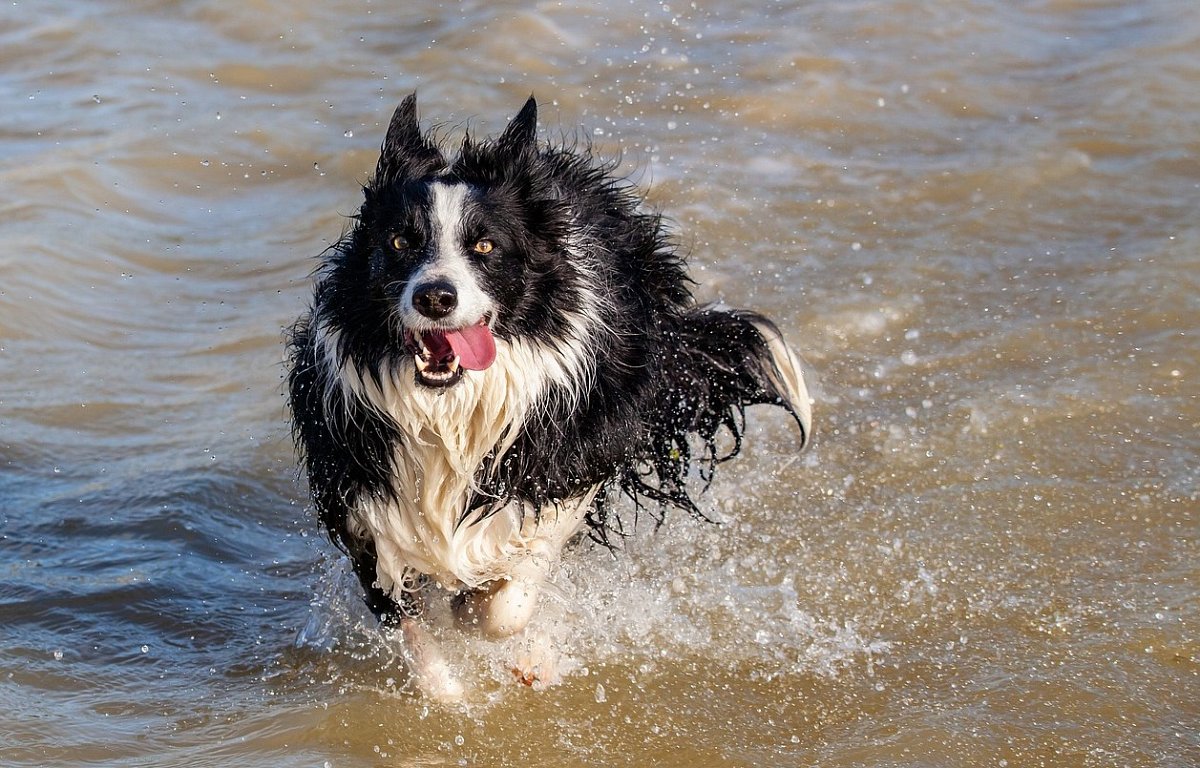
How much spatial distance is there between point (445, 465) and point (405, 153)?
2.98 feet

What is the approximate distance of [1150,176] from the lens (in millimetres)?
8203

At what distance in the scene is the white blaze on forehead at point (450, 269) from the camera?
11.9 feet

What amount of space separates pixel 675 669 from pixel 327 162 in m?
5.75

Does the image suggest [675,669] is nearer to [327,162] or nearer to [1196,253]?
[1196,253]

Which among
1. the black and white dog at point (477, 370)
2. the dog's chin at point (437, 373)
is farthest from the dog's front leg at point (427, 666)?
the dog's chin at point (437, 373)

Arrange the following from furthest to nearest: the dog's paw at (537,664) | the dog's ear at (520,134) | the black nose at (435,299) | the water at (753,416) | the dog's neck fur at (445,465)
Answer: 1. the dog's paw at (537,664)
2. the water at (753,416)
3. the dog's ear at (520,134)
4. the dog's neck fur at (445,465)
5. the black nose at (435,299)

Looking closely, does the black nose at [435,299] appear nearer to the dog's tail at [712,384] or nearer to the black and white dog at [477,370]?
the black and white dog at [477,370]

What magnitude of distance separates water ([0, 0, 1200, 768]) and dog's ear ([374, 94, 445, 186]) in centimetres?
147

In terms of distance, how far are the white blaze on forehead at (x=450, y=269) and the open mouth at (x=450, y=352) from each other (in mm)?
48

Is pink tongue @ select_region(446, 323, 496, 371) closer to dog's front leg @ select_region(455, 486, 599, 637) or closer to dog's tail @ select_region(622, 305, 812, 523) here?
dog's front leg @ select_region(455, 486, 599, 637)

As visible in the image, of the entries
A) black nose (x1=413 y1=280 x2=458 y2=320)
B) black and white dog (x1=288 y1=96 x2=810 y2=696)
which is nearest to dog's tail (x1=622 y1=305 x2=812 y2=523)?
black and white dog (x1=288 y1=96 x2=810 y2=696)

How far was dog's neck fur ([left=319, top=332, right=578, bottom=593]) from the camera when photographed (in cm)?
389

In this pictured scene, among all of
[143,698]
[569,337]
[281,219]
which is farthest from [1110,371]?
[281,219]

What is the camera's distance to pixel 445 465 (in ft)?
13.4
